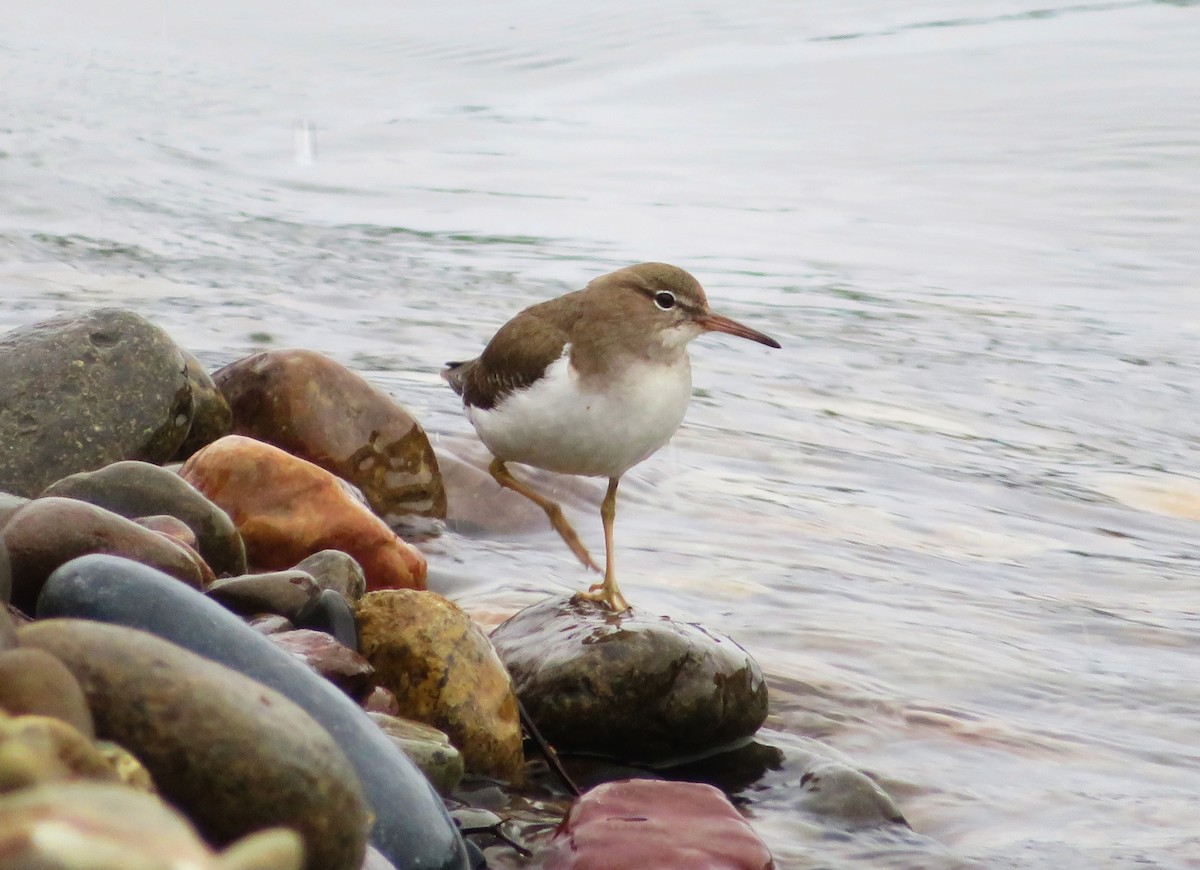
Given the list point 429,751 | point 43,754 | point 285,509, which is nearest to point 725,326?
point 285,509

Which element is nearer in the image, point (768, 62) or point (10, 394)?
point (10, 394)

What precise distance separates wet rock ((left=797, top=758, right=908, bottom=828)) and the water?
7 cm

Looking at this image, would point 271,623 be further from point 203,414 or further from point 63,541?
point 203,414

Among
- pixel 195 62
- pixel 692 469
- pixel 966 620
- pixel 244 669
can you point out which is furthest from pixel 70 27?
pixel 244 669

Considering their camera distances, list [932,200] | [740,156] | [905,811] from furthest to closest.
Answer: [740,156]
[932,200]
[905,811]

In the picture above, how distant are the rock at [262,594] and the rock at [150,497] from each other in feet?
1.11

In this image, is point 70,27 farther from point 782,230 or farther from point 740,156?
point 782,230

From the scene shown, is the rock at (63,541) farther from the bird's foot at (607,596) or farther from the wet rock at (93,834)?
the wet rock at (93,834)

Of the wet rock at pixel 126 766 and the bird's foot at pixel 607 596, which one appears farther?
the bird's foot at pixel 607 596

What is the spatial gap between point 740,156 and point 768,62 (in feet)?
16.4

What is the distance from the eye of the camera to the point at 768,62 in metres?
22.4

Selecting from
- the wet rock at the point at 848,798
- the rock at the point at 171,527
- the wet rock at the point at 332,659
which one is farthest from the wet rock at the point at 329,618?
the wet rock at the point at 848,798

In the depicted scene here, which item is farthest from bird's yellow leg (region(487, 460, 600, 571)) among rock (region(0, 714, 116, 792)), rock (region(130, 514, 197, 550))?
rock (region(0, 714, 116, 792))

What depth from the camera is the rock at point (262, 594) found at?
3877mm
